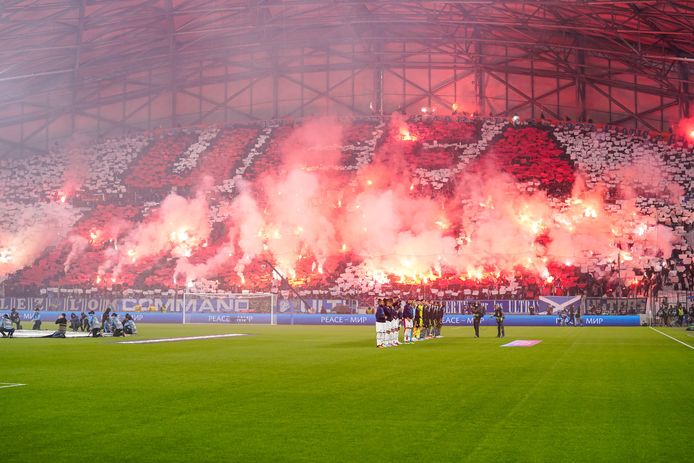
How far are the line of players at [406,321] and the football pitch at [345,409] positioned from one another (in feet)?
17.8

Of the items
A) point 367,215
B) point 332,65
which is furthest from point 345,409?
point 332,65

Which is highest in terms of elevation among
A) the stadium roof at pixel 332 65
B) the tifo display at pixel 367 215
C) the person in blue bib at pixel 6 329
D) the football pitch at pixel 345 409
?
the stadium roof at pixel 332 65

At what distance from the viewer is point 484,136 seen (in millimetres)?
62844

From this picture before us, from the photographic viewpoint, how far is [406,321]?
95.7 ft

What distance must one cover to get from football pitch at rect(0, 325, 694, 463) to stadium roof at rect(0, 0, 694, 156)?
132 ft

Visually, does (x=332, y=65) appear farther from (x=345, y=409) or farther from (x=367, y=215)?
(x=345, y=409)

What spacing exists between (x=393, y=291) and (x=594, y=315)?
1262cm

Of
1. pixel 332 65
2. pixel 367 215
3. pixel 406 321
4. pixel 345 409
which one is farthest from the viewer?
pixel 332 65

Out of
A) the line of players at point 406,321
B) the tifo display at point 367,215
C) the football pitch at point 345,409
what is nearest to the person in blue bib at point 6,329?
the football pitch at point 345,409

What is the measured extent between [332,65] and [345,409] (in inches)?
2363

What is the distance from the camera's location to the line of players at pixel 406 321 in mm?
26000

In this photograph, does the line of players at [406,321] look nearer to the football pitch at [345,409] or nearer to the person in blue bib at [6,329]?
the football pitch at [345,409]

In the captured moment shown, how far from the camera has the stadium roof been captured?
185 feet

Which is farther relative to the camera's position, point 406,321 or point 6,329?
point 6,329
